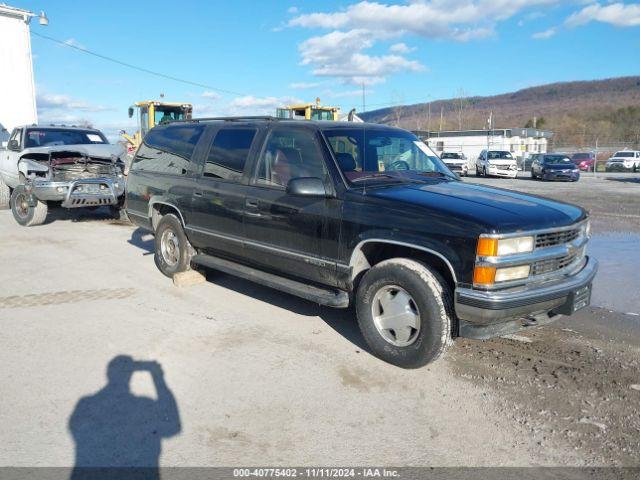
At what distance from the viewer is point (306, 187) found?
14.0ft

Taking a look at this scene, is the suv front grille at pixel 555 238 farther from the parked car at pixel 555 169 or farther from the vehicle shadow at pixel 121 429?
the parked car at pixel 555 169

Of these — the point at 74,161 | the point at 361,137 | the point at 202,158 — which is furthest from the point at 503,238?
the point at 74,161

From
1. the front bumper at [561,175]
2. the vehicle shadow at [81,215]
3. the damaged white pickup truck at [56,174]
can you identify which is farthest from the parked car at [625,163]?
the damaged white pickup truck at [56,174]

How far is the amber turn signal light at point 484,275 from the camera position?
3516 mm

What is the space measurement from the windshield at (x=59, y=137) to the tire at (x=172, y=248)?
6428 mm

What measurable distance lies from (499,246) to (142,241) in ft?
23.3

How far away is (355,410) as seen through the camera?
346cm

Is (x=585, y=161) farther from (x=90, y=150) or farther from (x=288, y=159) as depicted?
(x=288, y=159)

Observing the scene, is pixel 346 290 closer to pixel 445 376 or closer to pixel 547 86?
pixel 445 376

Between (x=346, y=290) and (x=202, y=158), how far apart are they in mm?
2525

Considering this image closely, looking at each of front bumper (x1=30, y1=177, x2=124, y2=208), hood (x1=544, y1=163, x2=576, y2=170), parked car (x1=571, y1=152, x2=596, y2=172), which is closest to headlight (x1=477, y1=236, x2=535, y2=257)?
front bumper (x1=30, y1=177, x2=124, y2=208)

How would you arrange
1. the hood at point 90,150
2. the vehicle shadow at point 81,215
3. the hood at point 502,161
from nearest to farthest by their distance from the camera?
the hood at point 90,150 → the vehicle shadow at point 81,215 → the hood at point 502,161

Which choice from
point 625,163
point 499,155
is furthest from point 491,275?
point 625,163

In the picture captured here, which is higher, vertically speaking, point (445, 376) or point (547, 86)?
point (547, 86)
